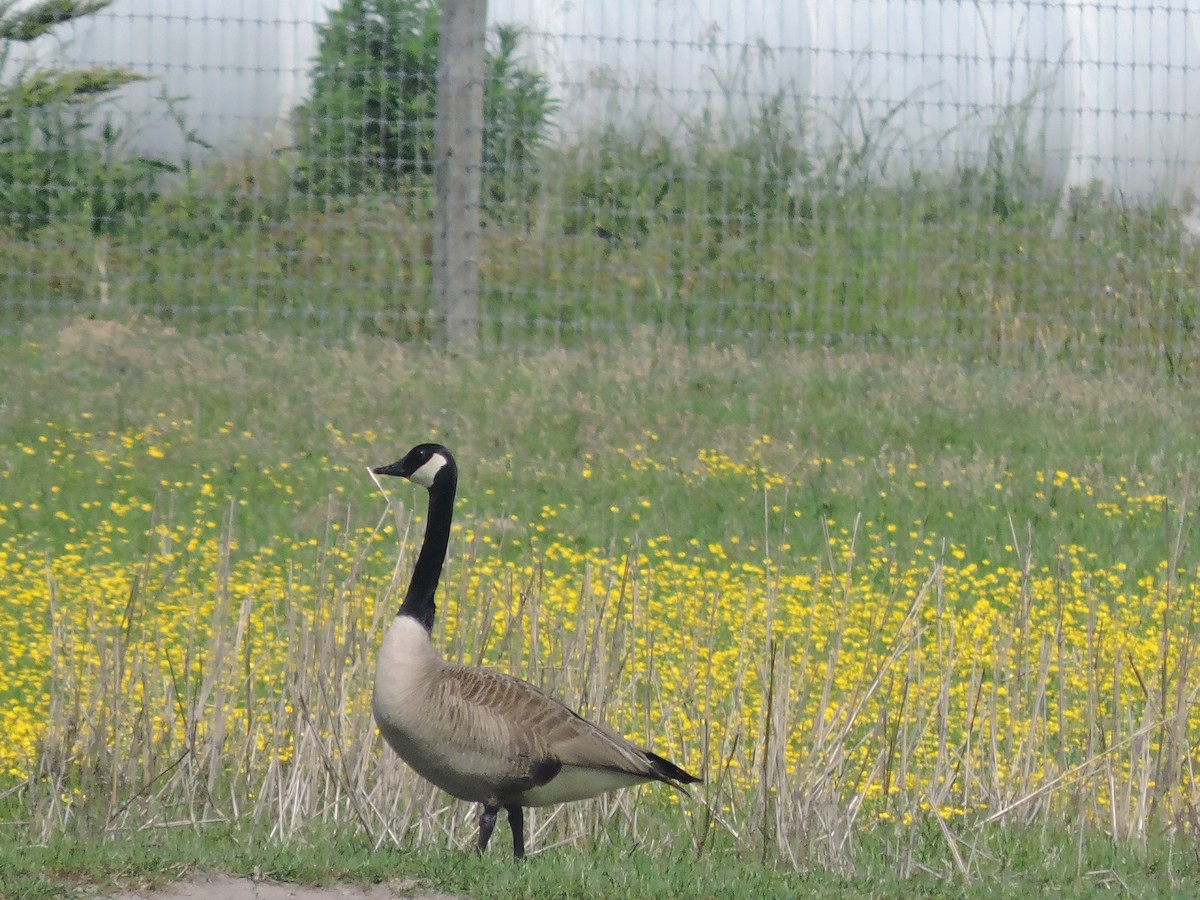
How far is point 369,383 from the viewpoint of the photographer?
1153 cm

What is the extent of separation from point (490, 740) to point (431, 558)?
0.72 metres

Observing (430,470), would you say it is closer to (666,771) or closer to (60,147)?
(666,771)

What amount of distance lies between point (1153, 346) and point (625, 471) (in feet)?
13.4

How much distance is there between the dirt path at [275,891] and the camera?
5332mm

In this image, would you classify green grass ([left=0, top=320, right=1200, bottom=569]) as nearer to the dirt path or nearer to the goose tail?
the goose tail

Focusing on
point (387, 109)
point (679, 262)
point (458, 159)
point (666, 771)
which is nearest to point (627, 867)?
point (666, 771)

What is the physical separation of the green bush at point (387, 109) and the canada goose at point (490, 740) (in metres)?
6.64

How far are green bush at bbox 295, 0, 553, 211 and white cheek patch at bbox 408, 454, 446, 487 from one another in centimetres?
599

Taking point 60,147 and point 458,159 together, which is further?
point 60,147

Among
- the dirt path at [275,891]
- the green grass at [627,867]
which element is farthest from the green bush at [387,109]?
the dirt path at [275,891]

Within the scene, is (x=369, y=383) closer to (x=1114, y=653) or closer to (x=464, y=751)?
(x=1114, y=653)

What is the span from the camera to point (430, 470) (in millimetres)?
6191

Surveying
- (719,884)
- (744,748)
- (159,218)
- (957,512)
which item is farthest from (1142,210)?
(719,884)

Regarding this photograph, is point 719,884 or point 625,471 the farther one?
point 625,471
